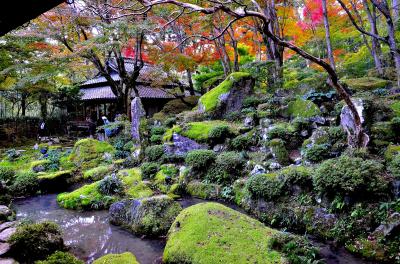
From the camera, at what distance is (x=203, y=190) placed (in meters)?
8.76

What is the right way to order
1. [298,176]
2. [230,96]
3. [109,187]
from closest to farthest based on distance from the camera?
1. [298,176]
2. [109,187]
3. [230,96]

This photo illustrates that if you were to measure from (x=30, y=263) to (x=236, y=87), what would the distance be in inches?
413

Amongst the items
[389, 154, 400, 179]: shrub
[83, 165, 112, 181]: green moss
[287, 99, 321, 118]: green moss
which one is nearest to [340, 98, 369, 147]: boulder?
[389, 154, 400, 179]: shrub

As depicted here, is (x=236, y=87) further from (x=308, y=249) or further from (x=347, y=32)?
(x=308, y=249)

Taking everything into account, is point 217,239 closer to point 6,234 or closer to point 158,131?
point 6,234

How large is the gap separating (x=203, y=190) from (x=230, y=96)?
18.6ft

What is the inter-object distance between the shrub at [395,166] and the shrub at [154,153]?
7846 millimetres

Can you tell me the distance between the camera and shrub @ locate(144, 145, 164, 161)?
448 inches

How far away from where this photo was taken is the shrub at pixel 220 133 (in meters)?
10.4

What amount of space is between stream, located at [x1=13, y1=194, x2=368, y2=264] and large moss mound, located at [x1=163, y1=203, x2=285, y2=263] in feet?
2.62

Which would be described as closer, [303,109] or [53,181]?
[303,109]

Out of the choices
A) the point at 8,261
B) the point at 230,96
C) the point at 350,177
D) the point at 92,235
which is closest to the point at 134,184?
the point at 92,235

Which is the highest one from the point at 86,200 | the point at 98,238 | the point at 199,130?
the point at 199,130

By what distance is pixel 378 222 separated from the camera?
5.12 meters
